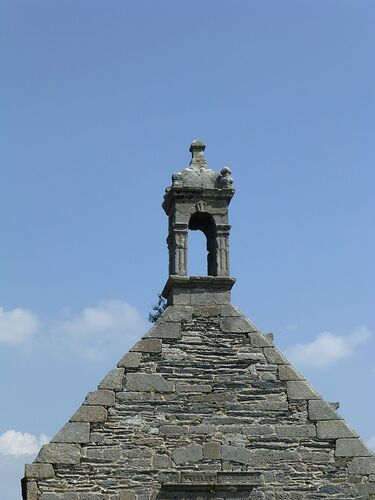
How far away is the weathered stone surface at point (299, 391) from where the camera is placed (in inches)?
527

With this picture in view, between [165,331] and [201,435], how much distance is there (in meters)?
1.62

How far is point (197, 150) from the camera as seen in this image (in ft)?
51.5

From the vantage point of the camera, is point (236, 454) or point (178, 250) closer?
point (236, 454)

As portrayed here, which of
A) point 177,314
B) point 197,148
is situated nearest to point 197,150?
point 197,148

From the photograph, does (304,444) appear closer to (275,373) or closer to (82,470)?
(275,373)

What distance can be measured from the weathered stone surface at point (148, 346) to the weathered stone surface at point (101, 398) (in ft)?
2.39

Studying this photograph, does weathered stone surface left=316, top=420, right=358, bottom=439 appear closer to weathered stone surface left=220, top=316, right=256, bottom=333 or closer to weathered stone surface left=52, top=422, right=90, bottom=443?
weathered stone surface left=220, top=316, right=256, bottom=333

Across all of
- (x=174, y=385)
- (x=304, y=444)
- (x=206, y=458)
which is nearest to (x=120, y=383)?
(x=174, y=385)

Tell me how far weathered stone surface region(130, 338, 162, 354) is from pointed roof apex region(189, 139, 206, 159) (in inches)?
137

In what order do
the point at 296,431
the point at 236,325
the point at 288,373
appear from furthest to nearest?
the point at 236,325 → the point at 288,373 → the point at 296,431

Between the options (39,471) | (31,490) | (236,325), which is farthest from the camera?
(236,325)

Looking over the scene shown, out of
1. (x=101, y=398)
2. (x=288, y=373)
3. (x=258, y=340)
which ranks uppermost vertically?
(x=258, y=340)

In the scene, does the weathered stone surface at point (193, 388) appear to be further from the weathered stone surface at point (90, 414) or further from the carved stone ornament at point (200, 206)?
the carved stone ornament at point (200, 206)

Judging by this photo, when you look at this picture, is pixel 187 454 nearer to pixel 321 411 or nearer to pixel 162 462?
pixel 162 462
